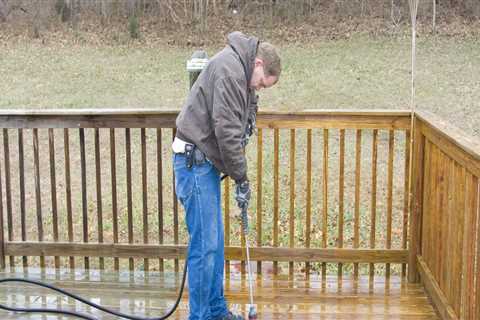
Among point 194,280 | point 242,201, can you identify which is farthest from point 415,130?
point 194,280

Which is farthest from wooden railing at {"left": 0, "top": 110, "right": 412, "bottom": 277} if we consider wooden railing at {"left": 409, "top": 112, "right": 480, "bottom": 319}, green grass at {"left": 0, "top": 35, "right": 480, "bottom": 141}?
green grass at {"left": 0, "top": 35, "right": 480, "bottom": 141}

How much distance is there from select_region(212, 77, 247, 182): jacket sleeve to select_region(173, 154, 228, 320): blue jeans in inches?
8.1

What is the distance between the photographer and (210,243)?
3.52m

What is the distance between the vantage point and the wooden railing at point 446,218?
10.4 ft

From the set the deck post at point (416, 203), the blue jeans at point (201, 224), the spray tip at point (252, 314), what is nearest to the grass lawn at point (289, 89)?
the deck post at point (416, 203)

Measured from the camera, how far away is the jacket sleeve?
3.24 metres

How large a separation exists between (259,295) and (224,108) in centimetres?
155

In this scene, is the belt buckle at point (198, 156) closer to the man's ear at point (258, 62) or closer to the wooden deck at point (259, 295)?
the man's ear at point (258, 62)

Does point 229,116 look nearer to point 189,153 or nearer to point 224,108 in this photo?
point 224,108

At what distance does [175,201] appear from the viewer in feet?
15.3

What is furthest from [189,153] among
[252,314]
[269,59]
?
[252,314]

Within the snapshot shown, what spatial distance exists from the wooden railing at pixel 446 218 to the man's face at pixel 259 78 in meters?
0.98

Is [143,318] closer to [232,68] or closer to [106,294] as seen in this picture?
[106,294]

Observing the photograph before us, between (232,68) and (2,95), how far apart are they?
10643 millimetres
